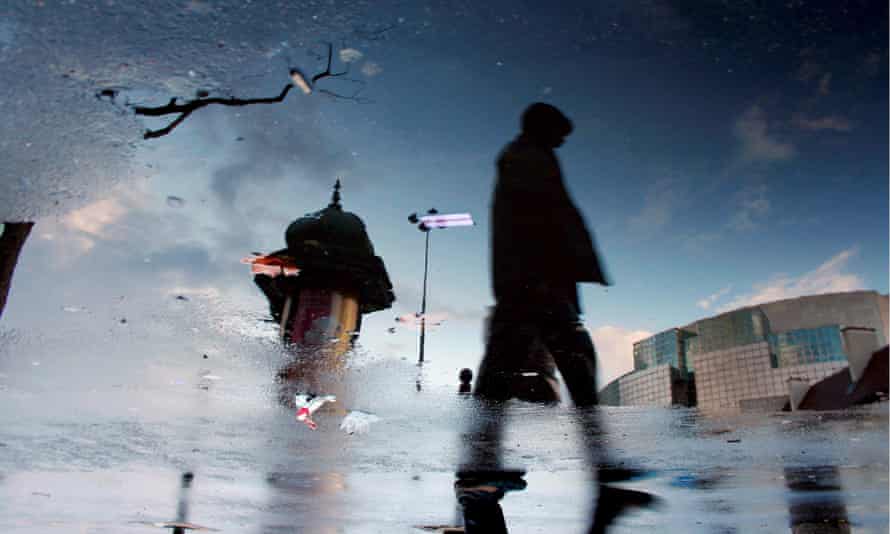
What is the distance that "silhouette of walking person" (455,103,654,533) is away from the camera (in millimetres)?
2094

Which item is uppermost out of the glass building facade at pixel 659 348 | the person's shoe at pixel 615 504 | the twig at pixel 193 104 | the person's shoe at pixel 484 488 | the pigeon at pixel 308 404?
the twig at pixel 193 104

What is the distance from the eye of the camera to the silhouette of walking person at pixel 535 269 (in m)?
2.09

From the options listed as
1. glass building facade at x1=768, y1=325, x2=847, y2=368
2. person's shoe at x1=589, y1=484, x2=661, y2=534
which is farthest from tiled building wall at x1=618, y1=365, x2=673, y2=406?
person's shoe at x1=589, y1=484, x2=661, y2=534

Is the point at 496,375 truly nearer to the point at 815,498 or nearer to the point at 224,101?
the point at 224,101

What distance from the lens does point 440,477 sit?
10.5 ft

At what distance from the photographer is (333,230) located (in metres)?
2.20

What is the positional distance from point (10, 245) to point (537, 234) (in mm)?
2447

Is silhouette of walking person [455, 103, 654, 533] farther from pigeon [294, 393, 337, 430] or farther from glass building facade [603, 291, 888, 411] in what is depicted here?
pigeon [294, 393, 337, 430]

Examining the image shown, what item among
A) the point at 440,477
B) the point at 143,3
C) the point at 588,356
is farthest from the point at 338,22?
the point at 440,477

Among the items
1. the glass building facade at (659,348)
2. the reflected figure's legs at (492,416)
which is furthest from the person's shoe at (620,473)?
the glass building facade at (659,348)

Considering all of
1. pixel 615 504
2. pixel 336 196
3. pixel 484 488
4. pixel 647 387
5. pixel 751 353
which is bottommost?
pixel 615 504

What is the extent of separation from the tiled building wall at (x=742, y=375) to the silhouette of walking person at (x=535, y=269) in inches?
21.3

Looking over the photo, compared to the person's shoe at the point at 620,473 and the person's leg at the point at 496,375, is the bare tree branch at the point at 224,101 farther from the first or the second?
the person's shoe at the point at 620,473

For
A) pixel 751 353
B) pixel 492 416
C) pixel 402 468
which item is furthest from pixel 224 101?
pixel 751 353
